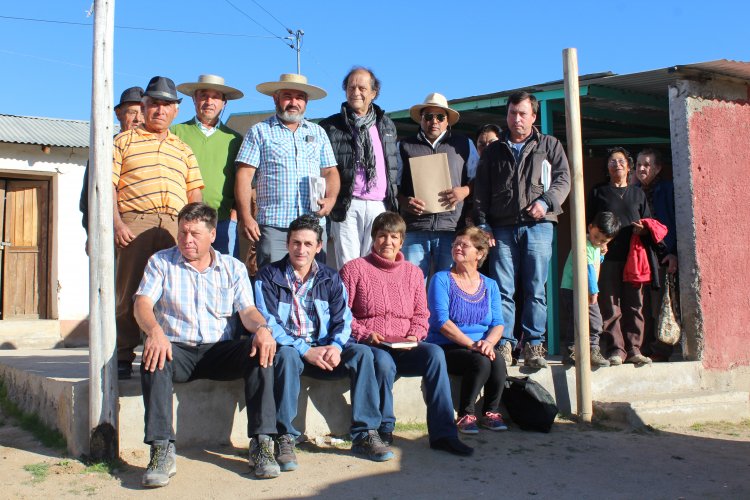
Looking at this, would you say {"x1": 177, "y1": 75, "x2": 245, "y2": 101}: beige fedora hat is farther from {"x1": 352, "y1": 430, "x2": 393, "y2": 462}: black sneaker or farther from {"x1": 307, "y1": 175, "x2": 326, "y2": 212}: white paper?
{"x1": 352, "y1": 430, "x2": 393, "y2": 462}: black sneaker

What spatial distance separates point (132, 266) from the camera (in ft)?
16.1

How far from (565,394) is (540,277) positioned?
954 mm

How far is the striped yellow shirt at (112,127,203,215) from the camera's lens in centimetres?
495

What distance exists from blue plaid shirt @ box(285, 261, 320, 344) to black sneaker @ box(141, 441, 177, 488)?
3.38 feet

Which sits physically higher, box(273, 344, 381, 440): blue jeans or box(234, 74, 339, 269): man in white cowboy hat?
box(234, 74, 339, 269): man in white cowboy hat

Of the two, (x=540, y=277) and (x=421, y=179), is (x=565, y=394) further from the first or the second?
(x=421, y=179)

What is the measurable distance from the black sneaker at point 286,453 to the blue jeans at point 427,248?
1905mm

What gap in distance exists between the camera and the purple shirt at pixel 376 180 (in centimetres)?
572

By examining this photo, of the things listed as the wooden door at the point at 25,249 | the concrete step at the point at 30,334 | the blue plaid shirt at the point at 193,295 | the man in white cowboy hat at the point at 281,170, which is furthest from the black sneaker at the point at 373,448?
the wooden door at the point at 25,249

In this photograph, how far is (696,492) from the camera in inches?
170

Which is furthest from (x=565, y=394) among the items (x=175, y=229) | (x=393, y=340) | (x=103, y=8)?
(x=103, y=8)

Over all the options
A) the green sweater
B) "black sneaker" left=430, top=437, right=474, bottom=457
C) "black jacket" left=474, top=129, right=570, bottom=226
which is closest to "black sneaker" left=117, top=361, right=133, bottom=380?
the green sweater

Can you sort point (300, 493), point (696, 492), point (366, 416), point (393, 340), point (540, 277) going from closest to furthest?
point (300, 493)
point (696, 492)
point (366, 416)
point (393, 340)
point (540, 277)

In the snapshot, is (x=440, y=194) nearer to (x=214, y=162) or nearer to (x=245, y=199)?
(x=245, y=199)
